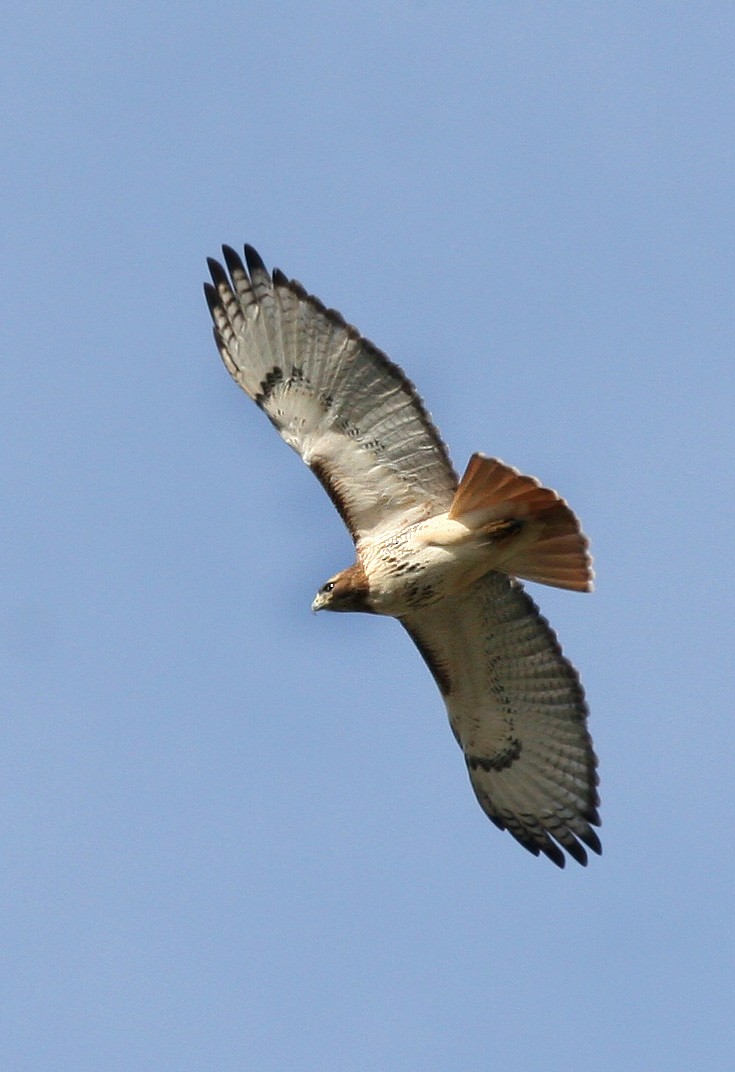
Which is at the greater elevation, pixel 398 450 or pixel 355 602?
pixel 398 450

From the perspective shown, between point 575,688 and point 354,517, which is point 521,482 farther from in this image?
point 575,688

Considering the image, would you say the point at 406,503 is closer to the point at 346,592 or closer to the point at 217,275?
the point at 346,592

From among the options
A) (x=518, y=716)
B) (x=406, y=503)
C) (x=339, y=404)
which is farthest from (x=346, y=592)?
(x=518, y=716)

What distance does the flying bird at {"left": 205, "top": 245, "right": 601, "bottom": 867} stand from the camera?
10.7m

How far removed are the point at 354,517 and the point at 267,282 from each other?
1.44m

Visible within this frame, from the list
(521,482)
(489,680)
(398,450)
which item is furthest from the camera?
(489,680)

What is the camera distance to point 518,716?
12.0m

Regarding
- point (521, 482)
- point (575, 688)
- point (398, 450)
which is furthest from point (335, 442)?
point (575, 688)

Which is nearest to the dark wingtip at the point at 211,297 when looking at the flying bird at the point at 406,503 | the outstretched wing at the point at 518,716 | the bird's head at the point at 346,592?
the flying bird at the point at 406,503

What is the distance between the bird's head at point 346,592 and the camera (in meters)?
11.0

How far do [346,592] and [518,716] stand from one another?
5.38 ft

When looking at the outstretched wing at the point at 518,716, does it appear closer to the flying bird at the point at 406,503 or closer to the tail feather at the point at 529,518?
the flying bird at the point at 406,503

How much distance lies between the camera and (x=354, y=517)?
37.0 ft

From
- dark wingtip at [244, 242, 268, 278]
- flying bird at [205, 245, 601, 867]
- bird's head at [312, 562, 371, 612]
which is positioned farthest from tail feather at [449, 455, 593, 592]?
dark wingtip at [244, 242, 268, 278]
